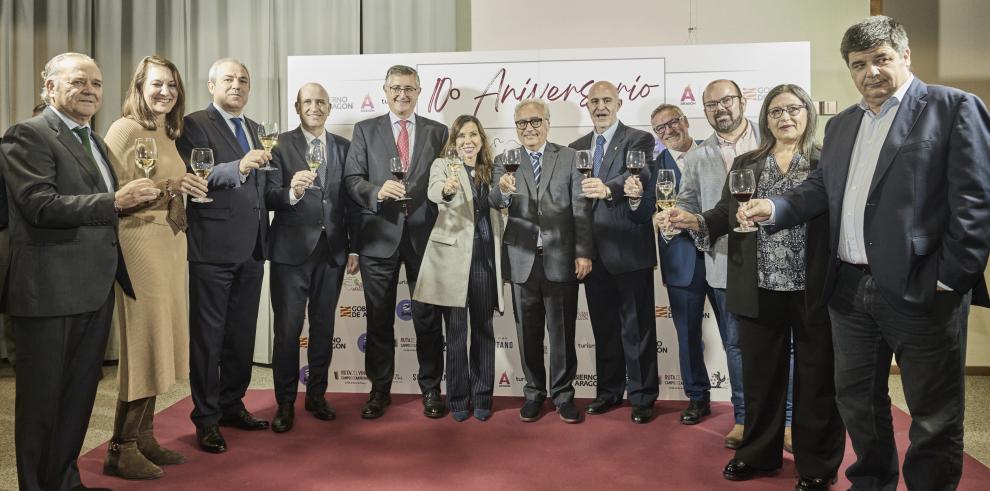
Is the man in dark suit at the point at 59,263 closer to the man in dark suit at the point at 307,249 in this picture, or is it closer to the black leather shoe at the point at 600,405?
the man in dark suit at the point at 307,249

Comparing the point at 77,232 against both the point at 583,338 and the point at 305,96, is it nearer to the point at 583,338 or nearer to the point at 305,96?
the point at 305,96

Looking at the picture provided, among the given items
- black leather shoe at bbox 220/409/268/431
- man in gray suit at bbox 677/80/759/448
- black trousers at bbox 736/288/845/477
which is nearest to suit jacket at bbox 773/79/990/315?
black trousers at bbox 736/288/845/477

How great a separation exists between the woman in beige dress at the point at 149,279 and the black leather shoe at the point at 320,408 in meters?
0.97

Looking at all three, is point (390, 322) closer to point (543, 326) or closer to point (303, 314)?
point (303, 314)

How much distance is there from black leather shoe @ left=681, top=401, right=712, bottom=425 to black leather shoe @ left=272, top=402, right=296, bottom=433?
2313 mm

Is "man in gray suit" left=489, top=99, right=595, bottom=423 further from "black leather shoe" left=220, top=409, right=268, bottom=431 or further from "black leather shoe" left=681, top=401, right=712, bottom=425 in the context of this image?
"black leather shoe" left=220, top=409, right=268, bottom=431

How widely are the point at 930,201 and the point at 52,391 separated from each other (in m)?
3.36

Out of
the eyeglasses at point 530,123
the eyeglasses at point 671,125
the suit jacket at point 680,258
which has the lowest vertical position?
the suit jacket at point 680,258

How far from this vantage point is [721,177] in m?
3.96

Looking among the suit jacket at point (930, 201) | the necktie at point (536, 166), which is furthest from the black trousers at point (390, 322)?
the suit jacket at point (930, 201)

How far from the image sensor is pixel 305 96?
14.7 ft

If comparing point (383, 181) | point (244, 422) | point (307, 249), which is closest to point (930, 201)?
point (383, 181)

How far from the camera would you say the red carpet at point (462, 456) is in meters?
3.32

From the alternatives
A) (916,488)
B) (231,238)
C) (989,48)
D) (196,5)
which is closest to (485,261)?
(231,238)
